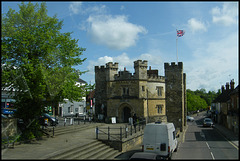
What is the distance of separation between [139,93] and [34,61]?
66.9 feet

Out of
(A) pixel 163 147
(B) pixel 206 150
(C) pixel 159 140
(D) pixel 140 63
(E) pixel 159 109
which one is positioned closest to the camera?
(A) pixel 163 147

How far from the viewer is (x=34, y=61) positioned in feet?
53.5

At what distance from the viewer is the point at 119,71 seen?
35625 mm

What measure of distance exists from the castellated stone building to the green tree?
16.9 m

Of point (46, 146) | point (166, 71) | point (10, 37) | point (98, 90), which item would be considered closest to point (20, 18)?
point (10, 37)

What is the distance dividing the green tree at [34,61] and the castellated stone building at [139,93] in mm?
16872

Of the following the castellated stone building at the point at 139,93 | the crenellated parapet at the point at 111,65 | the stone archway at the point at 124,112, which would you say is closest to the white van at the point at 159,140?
the castellated stone building at the point at 139,93

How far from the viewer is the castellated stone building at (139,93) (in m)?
34.4

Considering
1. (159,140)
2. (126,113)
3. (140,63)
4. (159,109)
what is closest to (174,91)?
(159,109)

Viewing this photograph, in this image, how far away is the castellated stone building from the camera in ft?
113

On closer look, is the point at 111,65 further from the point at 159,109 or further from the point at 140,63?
the point at 159,109

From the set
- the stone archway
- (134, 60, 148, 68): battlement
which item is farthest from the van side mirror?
(134, 60, 148, 68): battlement

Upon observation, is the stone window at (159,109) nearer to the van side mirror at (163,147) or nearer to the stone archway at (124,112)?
the stone archway at (124,112)

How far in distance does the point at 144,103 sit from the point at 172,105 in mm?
7737
